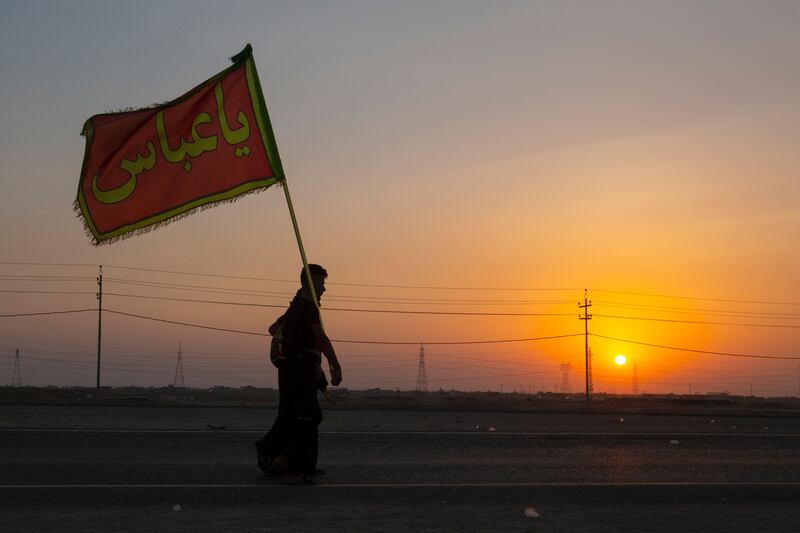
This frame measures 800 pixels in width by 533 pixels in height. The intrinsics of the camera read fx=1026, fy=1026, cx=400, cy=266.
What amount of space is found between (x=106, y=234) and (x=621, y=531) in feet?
16.9

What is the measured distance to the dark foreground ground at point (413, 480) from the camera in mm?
6816

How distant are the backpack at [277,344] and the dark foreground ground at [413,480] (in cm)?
104

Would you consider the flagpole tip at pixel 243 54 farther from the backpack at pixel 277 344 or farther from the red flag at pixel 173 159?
the backpack at pixel 277 344

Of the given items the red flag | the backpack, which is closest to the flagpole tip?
the red flag

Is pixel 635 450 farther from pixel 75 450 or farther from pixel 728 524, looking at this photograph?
pixel 75 450

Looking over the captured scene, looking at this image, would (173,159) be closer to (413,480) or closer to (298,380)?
(298,380)

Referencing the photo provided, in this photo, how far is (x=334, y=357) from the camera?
8703 mm

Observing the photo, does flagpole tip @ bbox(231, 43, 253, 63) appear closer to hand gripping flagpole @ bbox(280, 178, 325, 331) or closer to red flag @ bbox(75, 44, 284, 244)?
red flag @ bbox(75, 44, 284, 244)

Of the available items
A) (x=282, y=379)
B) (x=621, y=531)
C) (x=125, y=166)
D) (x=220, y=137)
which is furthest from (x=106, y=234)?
(x=621, y=531)

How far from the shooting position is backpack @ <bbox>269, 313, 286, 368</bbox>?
29.6 feet

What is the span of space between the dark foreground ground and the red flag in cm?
235

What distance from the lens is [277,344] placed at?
905 cm

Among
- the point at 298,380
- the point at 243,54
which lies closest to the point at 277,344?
the point at 298,380

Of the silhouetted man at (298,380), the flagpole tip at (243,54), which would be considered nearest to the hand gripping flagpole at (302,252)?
the silhouetted man at (298,380)
